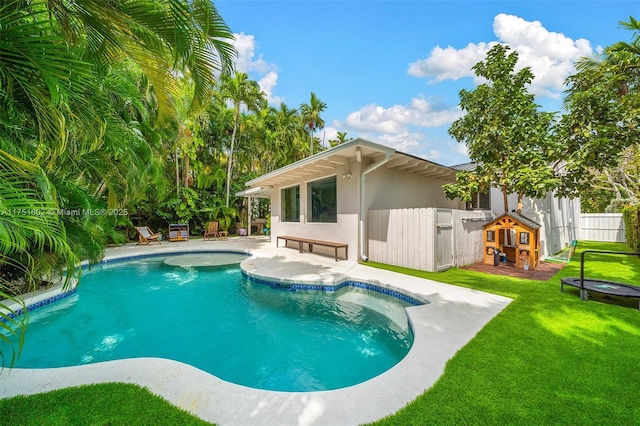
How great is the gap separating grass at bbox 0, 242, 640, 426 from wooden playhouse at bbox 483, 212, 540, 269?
3.49 m

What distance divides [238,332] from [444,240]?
5.84 metres

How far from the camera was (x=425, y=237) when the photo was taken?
716 centimetres

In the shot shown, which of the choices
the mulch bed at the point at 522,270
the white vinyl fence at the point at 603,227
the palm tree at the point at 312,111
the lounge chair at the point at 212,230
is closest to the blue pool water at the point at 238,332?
the mulch bed at the point at 522,270

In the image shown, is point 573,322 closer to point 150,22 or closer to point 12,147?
point 150,22

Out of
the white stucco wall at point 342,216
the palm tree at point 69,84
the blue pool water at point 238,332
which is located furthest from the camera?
the white stucco wall at point 342,216

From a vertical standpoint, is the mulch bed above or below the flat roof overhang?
below

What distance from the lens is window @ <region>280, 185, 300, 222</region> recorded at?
1228 centimetres

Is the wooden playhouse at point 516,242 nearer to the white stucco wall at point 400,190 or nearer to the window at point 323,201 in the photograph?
the white stucco wall at point 400,190

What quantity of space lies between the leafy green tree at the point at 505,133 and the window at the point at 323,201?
406cm

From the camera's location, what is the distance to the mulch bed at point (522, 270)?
6.74m

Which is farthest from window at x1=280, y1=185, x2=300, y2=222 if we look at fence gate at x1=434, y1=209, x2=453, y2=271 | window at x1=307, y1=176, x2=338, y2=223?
fence gate at x1=434, y1=209, x2=453, y2=271

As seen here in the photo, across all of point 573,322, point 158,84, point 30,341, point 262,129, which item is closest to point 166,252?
point 30,341

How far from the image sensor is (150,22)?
9.07 feet

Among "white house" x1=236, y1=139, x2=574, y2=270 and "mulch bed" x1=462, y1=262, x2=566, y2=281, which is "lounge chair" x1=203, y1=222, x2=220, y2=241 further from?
"mulch bed" x1=462, y1=262, x2=566, y2=281
